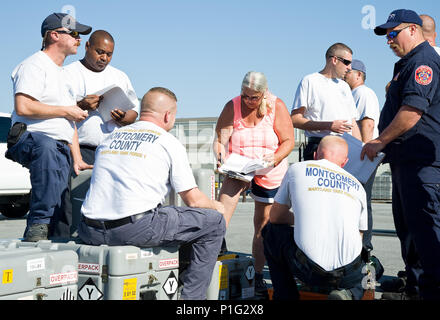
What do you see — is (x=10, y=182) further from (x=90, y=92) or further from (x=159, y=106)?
(x=159, y=106)

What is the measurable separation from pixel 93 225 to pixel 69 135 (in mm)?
1187

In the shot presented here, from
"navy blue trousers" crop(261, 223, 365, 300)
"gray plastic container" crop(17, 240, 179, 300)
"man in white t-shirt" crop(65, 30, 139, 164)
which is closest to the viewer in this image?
"gray plastic container" crop(17, 240, 179, 300)

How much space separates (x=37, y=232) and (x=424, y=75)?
2.97 m

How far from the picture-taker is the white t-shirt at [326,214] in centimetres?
356

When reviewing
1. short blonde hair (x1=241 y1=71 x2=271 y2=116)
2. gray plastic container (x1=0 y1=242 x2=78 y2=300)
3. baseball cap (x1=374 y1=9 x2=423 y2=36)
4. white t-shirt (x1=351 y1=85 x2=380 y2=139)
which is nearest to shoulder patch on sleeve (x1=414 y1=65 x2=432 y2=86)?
baseball cap (x1=374 y1=9 x2=423 y2=36)

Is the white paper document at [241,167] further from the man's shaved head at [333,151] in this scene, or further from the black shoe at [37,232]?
the black shoe at [37,232]

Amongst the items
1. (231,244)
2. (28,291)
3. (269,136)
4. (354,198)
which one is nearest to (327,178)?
(354,198)

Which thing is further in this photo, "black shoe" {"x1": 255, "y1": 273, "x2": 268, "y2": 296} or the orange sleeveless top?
the orange sleeveless top

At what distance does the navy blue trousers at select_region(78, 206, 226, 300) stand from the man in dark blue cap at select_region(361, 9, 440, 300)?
4.47ft

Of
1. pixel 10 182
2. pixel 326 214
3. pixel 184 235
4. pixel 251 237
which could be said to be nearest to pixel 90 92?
pixel 184 235

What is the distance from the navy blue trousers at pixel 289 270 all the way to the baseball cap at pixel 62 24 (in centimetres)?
220

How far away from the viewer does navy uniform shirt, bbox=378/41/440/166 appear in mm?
4047

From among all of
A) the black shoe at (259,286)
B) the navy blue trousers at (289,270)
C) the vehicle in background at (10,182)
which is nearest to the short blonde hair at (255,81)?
the navy blue trousers at (289,270)

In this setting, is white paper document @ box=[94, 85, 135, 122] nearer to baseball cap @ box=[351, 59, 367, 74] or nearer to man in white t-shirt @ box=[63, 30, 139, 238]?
man in white t-shirt @ box=[63, 30, 139, 238]
